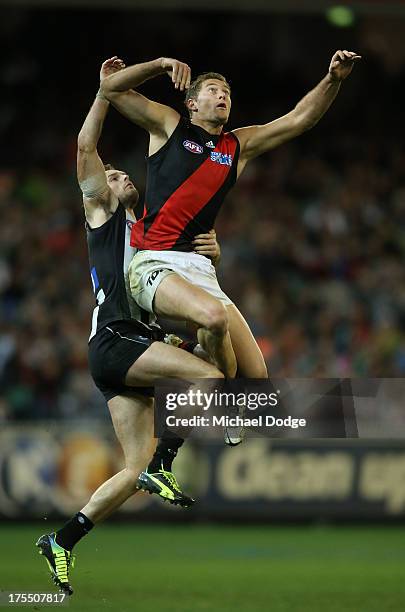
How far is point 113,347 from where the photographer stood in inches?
322

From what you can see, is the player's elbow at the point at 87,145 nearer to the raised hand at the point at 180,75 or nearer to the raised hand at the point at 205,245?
the raised hand at the point at 205,245

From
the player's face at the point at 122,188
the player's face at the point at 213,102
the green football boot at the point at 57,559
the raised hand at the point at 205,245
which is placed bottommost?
the green football boot at the point at 57,559

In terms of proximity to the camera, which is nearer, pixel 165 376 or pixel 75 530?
pixel 165 376

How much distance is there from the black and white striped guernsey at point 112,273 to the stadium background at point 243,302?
6.20 ft

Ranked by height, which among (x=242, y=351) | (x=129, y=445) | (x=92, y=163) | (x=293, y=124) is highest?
(x=293, y=124)

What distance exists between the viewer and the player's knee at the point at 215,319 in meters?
7.39

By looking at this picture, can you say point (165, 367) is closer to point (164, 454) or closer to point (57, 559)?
point (164, 454)

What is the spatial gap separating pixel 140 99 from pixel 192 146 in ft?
1.58

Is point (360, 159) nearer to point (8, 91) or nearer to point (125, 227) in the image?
point (8, 91)

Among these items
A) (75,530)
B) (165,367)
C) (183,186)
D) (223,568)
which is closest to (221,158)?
(183,186)

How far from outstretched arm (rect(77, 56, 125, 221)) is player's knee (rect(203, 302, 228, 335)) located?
5.32ft

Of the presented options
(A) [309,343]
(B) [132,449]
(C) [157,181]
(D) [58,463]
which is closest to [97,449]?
(D) [58,463]

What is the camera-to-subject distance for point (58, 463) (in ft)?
47.3

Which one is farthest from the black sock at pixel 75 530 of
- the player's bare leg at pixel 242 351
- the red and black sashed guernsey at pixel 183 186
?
the red and black sashed guernsey at pixel 183 186
